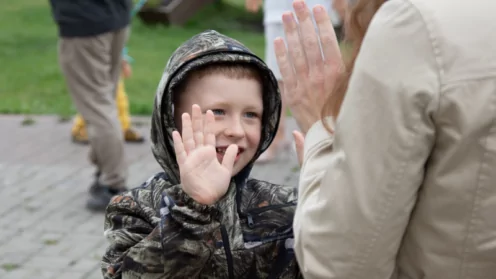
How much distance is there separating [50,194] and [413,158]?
Answer: 15.7 feet

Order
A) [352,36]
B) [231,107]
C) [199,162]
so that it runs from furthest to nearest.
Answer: [231,107] < [199,162] < [352,36]

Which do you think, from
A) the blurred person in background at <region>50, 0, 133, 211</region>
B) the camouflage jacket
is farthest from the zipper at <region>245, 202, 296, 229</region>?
the blurred person in background at <region>50, 0, 133, 211</region>

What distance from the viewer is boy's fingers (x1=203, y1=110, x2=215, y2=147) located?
6.59ft

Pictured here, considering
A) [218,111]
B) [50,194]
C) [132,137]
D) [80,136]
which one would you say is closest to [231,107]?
[218,111]

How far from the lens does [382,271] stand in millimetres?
1555

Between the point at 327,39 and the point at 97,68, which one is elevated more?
the point at 327,39

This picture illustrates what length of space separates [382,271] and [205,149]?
61cm

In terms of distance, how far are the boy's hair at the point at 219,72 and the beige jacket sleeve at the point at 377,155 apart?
2.58 ft

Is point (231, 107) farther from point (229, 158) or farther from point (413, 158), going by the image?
point (413, 158)

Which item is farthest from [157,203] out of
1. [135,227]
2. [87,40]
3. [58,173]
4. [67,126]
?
[67,126]

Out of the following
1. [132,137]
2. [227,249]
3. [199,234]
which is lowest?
[132,137]

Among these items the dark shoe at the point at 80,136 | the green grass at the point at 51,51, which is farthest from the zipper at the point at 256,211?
the green grass at the point at 51,51

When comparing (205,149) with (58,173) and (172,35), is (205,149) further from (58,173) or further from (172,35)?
(172,35)

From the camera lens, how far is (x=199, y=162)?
6.49 feet
